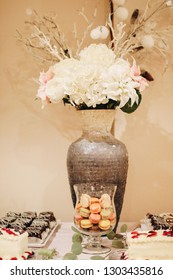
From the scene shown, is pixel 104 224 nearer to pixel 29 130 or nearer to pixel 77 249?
pixel 77 249

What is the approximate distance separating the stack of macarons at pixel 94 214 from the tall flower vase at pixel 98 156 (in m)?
0.21

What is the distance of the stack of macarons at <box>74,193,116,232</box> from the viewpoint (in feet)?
4.57

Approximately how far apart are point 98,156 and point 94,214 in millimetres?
303

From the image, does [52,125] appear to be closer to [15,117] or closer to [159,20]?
[15,117]

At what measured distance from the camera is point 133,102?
62.8 inches

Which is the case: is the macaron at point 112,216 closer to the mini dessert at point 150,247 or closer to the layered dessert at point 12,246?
the mini dessert at point 150,247

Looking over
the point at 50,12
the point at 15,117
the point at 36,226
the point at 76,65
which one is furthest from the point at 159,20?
the point at 36,226

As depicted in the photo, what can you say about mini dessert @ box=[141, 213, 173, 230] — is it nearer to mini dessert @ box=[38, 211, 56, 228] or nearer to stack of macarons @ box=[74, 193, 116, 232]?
stack of macarons @ box=[74, 193, 116, 232]

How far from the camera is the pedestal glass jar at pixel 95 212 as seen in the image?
4.58ft

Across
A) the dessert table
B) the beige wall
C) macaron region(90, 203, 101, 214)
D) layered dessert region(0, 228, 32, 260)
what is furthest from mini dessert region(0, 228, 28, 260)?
the beige wall

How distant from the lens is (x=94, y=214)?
139 cm

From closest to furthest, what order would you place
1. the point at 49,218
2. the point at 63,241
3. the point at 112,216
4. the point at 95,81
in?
the point at 112,216, the point at 95,81, the point at 63,241, the point at 49,218

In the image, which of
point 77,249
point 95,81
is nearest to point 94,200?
point 77,249

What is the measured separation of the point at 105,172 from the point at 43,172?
76 cm
